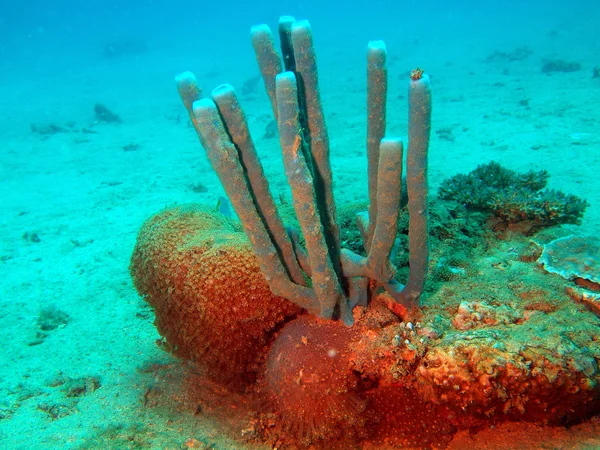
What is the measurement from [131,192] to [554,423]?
9.84 metres

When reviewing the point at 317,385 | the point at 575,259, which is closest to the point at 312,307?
the point at 317,385

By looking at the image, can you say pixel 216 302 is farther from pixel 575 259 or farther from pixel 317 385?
pixel 575 259

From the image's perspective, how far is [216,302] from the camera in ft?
9.20

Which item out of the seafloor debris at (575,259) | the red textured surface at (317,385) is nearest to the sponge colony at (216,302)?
the red textured surface at (317,385)

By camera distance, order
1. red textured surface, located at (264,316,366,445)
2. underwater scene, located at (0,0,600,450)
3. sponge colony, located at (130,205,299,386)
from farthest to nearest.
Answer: sponge colony, located at (130,205,299,386), red textured surface, located at (264,316,366,445), underwater scene, located at (0,0,600,450)

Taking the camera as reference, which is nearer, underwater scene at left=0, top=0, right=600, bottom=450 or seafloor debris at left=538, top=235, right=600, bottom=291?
underwater scene at left=0, top=0, right=600, bottom=450

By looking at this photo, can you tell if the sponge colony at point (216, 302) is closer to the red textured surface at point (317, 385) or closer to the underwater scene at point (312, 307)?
the underwater scene at point (312, 307)

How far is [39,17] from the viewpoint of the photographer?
5247 cm

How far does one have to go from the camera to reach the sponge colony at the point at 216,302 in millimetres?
Result: 2807

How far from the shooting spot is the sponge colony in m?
2.81

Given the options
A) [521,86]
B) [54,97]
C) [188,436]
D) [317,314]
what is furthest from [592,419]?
[54,97]

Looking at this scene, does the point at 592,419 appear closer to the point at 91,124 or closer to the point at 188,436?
the point at 188,436

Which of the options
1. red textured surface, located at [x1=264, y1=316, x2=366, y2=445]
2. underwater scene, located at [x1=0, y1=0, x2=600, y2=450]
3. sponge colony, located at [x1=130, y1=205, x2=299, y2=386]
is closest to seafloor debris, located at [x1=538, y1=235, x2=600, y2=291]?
underwater scene, located at [x1=0, y1=0, x2=600, y2=450]

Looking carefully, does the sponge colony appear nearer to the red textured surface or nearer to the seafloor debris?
the red textured surface
